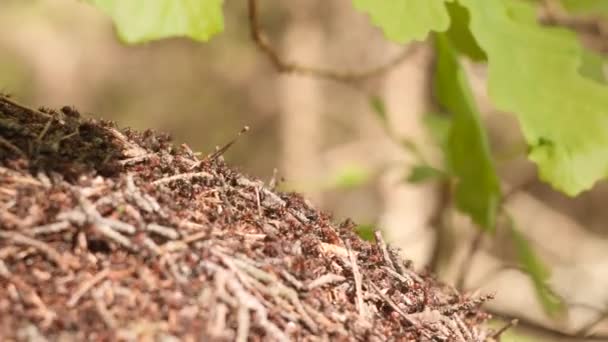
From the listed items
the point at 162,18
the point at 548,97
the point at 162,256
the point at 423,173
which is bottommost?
the point at 162,256

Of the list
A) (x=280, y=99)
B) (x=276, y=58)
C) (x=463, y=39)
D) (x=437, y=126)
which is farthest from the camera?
(x=280, y=99)

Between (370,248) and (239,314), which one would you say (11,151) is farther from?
(370,248)

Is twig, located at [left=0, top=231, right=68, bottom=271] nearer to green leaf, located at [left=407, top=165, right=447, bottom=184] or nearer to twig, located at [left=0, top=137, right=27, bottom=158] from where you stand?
twig, located at [left=0, top=137, right=27, bottom=158]

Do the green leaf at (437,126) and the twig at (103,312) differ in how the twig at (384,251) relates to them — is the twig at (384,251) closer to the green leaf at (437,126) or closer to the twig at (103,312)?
the twig at (103,312)

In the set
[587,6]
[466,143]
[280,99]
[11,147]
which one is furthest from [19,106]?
[280,99]

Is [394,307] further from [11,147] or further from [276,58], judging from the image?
[276,58]

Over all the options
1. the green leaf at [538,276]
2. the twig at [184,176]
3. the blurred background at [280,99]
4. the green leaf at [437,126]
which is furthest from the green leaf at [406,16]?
the blurred background at [280,99]
